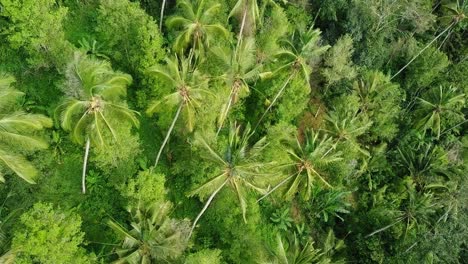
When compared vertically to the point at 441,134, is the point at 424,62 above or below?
above

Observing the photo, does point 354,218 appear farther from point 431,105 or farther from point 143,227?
point 143,227

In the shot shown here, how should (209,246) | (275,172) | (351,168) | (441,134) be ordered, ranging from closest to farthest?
1. (275,172)
2. (209,246)
3. (351,168)
4. (441,134)

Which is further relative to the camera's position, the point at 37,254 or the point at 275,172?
the point at 275,172

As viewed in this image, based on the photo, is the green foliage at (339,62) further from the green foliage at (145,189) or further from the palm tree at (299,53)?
the green foliage at (145,189)

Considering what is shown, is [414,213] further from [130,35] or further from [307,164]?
[130,35]

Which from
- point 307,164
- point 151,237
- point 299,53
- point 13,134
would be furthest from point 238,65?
point 13,134

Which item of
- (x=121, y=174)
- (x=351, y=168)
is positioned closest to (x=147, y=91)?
(x=121, y=174)

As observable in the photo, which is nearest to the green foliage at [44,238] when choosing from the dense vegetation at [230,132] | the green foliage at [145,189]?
the dense vegetation at [230,132]

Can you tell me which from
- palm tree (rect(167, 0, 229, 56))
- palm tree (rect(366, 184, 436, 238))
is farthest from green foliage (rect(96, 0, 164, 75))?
palm tree (rect(366, 184, 436, 238))
